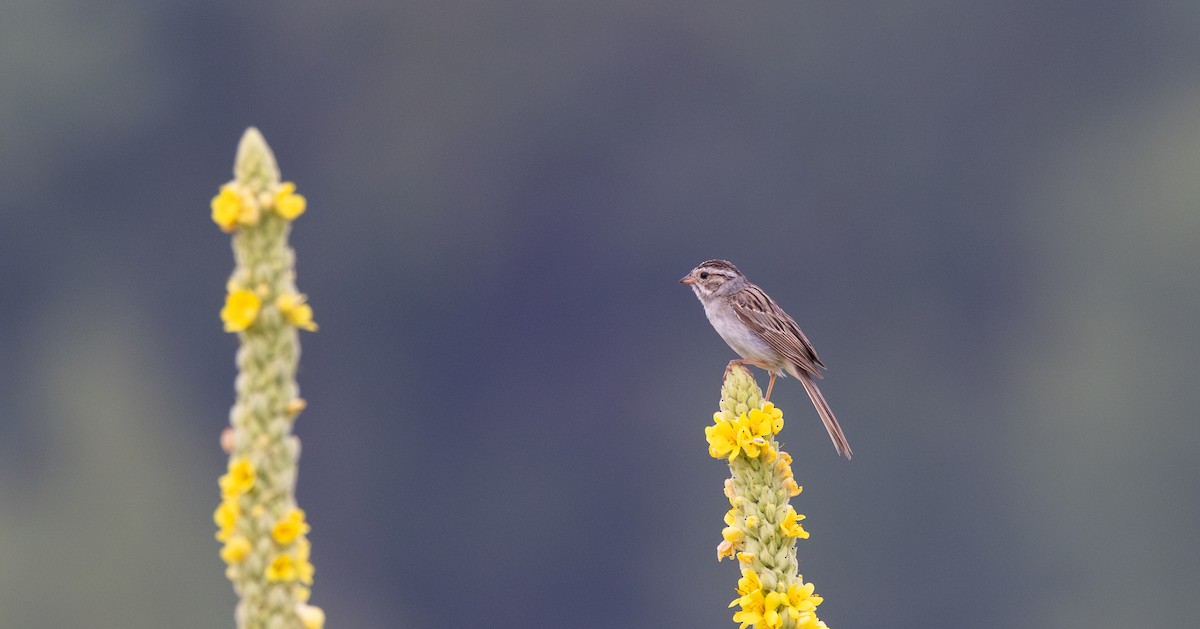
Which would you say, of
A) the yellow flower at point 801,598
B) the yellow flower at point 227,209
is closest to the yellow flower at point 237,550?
the yellow flower at point 227,209

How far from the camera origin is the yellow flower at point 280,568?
3074mm

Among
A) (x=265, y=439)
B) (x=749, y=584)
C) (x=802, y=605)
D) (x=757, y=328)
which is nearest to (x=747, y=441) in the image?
(x=749, y=584)

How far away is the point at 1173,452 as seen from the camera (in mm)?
109812

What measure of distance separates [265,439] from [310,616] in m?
0.28

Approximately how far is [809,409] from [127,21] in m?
73.1

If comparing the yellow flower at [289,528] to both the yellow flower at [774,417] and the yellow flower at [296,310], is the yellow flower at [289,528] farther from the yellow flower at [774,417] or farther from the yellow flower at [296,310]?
the yellow flower at [774,417]

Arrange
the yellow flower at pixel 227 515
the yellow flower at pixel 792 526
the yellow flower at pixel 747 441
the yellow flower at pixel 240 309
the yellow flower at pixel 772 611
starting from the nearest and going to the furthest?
1. the yellow flower at pixel 240 309
2. the yellow flower at pixel 227 515
3. the yellow flower at pixel 772 611
4. the yellow flower at pixel 792 526
5. the yellow flower at pixel 747 441

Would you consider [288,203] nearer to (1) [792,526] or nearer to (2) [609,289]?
(1) [792,526]

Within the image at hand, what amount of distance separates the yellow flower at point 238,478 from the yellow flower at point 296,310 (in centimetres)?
23

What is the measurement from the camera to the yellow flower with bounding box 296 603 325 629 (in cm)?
303

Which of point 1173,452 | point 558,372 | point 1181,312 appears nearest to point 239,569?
point 1173,452

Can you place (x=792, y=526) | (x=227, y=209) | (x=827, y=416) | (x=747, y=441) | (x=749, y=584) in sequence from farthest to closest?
1. (x=827, y=416)
2. (x=747, y=441)
3. (x=792, y=526)
4. (x=749, y=584)
5. (x=227, y=209)

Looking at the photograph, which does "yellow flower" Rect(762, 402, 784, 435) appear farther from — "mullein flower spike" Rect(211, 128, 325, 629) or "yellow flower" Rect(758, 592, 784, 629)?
"mullein flower spike" Rect(211, 128, 325, 629)

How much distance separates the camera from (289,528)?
121 inches
